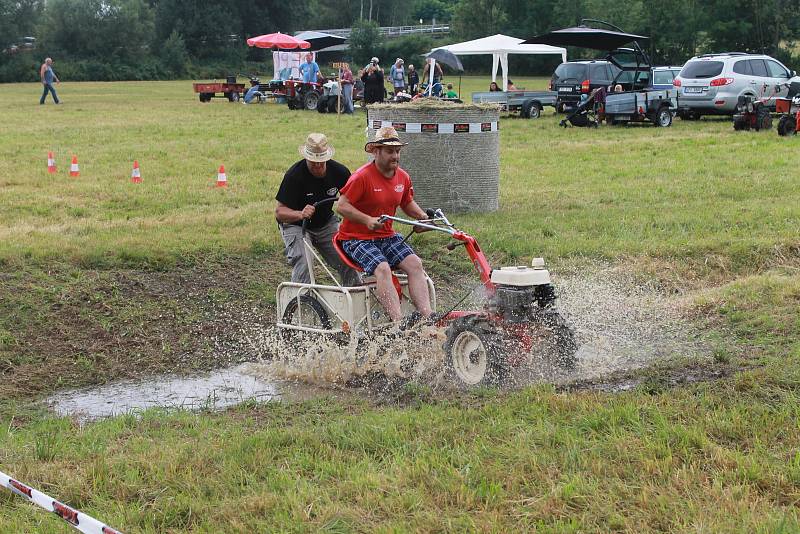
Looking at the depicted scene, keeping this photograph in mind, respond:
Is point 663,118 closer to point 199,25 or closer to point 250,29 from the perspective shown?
point 199,25

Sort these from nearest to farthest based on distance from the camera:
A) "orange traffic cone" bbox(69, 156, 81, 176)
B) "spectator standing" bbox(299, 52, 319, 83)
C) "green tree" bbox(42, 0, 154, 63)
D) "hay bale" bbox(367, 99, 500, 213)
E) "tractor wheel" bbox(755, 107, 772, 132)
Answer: "hay bale" bbox(367, 99, 500, 213) < "orange traffic cone" bbox(69, 156, 81, 176) < "tractor wheel" bbox(755, 107, 772, 132) < "spectator standing" bbox(299, 52, 319, 83) < "green tree" bbox(42, 0, 154, 63)

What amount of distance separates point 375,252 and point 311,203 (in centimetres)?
93

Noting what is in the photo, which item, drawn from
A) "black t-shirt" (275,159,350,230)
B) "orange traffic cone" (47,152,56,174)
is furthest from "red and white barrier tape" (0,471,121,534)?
"orange traffic cone" (47,152,56,174)

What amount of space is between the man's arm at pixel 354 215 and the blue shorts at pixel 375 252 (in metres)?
0.24

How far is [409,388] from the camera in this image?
23.0 ft

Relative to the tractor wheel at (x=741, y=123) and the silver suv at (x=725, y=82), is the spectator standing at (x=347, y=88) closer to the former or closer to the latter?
the silver suv at (x=725, y=82)

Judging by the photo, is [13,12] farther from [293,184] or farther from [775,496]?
[775,496]

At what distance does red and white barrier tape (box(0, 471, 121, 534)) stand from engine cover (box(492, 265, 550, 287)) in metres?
3.48

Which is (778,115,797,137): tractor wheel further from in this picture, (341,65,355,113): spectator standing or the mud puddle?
the mud puddle

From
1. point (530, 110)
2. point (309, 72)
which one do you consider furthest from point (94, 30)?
point (530, 110)

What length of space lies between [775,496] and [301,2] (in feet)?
307

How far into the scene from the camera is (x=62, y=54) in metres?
74.6

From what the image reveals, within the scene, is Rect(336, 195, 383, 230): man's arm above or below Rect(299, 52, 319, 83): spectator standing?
below

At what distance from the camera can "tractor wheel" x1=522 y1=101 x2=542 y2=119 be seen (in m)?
31.3
